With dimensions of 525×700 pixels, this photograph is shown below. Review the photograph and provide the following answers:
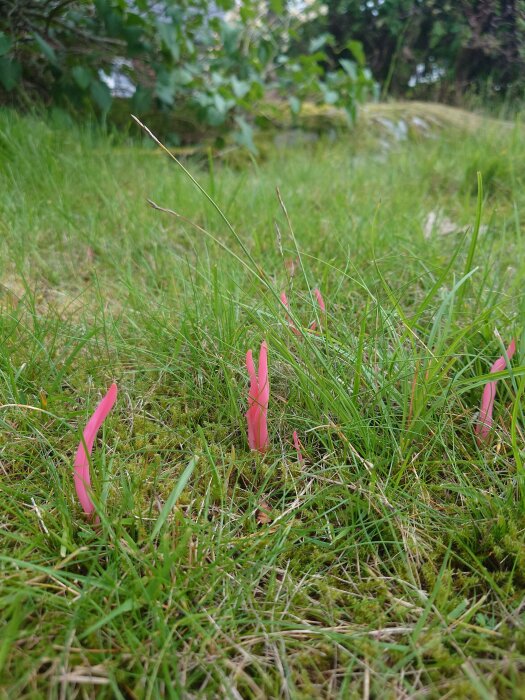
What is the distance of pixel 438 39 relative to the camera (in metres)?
3.48

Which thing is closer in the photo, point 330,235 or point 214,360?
point 214,360

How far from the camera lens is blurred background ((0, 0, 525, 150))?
2.97 meters

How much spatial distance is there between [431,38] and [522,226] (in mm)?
1932

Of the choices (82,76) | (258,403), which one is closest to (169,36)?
(82,76)

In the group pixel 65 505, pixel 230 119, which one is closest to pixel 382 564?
pixel 65 505

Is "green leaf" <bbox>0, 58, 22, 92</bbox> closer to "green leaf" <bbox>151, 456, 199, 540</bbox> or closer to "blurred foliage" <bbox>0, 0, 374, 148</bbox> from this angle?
"blurred foliage" <bbox>0, 0, 374, 148</bbox>

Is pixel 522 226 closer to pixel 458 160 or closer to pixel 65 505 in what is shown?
pixel 458 160

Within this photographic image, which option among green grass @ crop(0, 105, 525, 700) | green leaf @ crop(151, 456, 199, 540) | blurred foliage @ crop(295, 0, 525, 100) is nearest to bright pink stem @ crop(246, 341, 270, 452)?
green grass @ crop(0, 105, 525, 700)

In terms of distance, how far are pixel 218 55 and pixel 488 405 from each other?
332cm

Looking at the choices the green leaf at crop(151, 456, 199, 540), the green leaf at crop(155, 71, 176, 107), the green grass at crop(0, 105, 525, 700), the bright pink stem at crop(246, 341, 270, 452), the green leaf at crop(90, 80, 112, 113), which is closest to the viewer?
the green grass at crop(0, 105, 525, 700)

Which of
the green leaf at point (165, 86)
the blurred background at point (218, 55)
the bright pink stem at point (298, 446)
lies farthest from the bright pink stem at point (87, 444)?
the green leaf at point (165, 86)

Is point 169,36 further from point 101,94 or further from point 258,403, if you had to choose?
point 258,403

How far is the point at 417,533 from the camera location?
0.98 meters

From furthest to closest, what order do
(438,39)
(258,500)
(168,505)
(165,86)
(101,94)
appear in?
(438,39), (165,86), (101,94), (258,500), (168,505)
